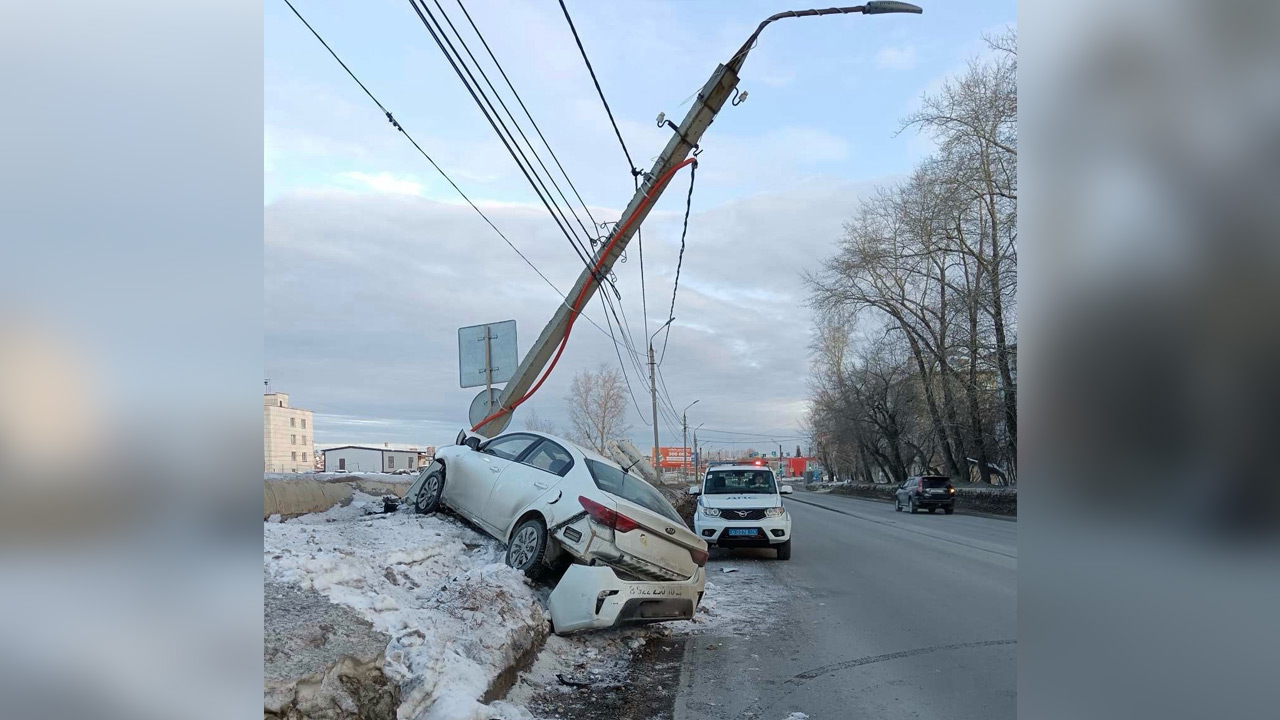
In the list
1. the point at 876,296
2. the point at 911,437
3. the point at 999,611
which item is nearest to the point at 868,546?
the point at 999,611

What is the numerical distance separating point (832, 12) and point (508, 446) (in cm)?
694

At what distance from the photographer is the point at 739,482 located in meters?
15.8

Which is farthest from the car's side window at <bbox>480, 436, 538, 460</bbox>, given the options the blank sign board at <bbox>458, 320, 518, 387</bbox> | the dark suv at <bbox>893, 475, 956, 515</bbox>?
the dark suv at <bbox>893, 475, 956, 515</bbox>

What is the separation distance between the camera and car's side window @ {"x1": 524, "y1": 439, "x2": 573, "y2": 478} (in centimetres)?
859

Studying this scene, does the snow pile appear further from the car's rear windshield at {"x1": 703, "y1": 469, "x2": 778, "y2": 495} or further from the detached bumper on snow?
the car's rear windshield at {"x1": 703, "y1": 469, "x2": 778, "y2": 495}

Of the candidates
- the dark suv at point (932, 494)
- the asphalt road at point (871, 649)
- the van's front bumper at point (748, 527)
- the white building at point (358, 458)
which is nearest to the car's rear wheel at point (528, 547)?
the asphalt road at point (871, 649)

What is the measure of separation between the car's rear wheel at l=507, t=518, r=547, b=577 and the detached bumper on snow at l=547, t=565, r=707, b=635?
1.56 feet

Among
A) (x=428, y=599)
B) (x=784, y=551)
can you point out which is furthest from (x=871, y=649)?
(x=784, y=551)

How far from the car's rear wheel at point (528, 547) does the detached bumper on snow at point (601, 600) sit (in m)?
0.48

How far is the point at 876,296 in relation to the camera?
42750mm

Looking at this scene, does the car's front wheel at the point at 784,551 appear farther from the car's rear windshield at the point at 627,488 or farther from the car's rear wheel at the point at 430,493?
the car's rear wheel at the point at 430,493

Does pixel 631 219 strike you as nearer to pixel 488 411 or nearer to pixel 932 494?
pixel 488 411
